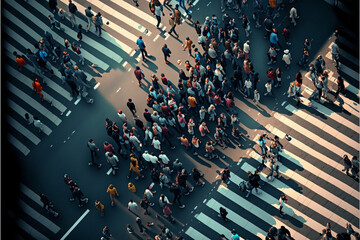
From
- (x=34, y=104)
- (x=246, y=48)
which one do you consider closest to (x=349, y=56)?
(x=246, y=48)

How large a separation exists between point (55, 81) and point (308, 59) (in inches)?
712

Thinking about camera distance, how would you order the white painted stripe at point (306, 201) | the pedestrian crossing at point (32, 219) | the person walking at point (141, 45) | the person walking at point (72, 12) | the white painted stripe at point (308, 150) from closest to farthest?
1. the white painted stripe at point (306, 201)
2. the white painted stripe at point (308, 150)
3. the pedestrian crossing at point (32, 219)
4. the person walking at point (141, 45)
5. the person walking at point (72, 12)

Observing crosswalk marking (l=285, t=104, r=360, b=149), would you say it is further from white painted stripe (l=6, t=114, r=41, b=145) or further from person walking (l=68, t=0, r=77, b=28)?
white painted stripe (l=6, t=114, r=41, b=145)

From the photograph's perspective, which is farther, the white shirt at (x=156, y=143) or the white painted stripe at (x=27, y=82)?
the white painted stripe at (x=27, y=82)

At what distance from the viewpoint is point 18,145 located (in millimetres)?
50438

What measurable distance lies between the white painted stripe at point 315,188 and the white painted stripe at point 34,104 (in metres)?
14.1

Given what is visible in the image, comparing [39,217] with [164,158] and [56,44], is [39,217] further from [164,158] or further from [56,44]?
[56,44]

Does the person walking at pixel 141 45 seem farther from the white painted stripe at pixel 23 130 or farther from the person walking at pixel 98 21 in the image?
the white painted stripe at pixel 23 130

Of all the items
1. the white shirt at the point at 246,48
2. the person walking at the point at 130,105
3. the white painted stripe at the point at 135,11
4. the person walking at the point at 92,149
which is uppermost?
the white shirt at the point at 246,48

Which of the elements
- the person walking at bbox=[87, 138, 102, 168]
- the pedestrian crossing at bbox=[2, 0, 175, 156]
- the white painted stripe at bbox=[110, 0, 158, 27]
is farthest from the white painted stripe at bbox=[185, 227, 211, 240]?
the white painted stripe at bbox=[110, 0, 158, 27]

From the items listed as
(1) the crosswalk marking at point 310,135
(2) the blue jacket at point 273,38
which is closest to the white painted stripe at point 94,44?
(2) the blue jacket at point 273,38

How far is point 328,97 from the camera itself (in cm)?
4916

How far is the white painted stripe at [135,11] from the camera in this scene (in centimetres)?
5397

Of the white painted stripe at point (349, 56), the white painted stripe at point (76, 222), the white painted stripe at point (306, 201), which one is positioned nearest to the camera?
the white painted stripe at point (306, 201)
